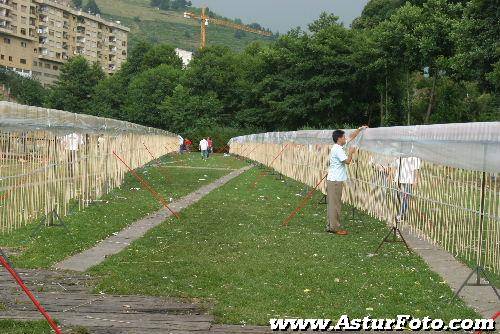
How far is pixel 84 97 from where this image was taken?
100750 millimetres

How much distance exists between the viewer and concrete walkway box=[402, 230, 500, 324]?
8414 mm

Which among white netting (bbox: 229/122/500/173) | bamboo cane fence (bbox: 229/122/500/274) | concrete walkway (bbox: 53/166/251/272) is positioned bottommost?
concrete walkway (bbox: 53/166/251/272)

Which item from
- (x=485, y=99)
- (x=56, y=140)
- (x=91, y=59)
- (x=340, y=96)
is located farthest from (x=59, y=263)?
(x=91, y=59)

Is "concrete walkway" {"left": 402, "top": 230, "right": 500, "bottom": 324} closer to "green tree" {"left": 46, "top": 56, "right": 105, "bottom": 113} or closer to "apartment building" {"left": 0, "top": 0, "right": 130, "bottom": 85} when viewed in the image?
"green tree" {"left": 46, "top": 56, "right": 105, "bottom": 113}

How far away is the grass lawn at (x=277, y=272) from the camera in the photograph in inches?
319

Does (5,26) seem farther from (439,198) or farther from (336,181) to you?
(439,198)

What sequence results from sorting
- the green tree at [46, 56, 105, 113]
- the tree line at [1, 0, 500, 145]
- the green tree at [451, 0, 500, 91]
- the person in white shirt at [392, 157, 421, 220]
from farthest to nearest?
the green tree at [46, 56, 105, 113] < the tree line at [1, 0, 500, 145] < the green tree at [451, 0, 500, 91] < the person in white shirt at [392, 157, 421, 220]

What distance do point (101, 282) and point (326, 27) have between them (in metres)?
60.0

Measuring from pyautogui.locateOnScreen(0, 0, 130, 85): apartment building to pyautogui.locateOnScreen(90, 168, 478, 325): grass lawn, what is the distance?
9867cm

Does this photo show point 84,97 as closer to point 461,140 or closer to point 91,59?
point 91,59

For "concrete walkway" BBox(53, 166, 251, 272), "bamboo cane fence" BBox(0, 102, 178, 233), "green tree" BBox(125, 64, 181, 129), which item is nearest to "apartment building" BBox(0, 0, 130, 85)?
"green tree" BBox(125, 64, 181, 129)

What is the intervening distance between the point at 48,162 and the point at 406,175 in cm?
704

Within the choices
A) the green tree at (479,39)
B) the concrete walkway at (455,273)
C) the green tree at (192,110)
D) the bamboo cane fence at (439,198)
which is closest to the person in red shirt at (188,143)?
the green tree at (192,110)

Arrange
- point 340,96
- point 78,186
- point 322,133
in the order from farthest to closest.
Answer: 1. point 340,96
2. point 322,133
3. point 78,186
